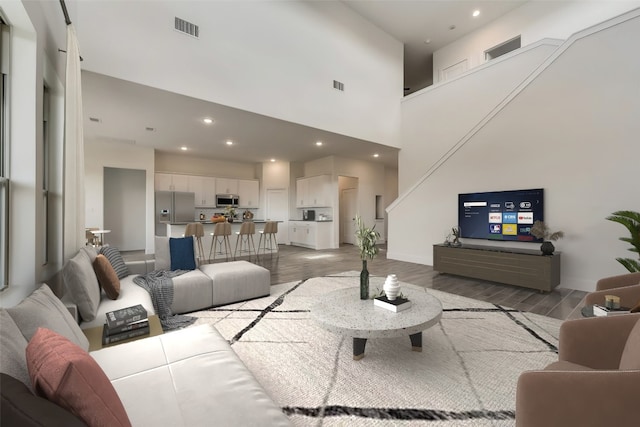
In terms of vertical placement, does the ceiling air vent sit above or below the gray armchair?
above

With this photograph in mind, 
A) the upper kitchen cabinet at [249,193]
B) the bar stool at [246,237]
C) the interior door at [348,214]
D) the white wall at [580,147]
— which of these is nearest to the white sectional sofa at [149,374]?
the bar stool at [246,237]

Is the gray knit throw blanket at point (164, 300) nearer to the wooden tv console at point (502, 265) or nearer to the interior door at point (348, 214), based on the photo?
the wooden tv console at point (502, 265)

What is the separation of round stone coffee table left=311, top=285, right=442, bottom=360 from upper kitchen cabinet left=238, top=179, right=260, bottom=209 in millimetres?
7743

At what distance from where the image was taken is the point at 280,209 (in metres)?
9.96

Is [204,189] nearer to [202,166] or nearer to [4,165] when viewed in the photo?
[202,166]

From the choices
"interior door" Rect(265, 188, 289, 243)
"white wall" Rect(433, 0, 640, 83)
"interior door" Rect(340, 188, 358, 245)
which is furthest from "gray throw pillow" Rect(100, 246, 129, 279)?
"white wall" Rect(433, 0, 640, 83)

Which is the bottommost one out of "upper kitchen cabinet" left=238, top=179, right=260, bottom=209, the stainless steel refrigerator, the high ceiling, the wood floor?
the wood floor

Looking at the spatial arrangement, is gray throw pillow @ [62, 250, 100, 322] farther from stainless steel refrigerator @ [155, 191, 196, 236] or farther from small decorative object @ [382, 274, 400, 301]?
stainless steel refrigerator @ [155, 191, 196, 236]

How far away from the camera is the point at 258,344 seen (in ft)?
7.99

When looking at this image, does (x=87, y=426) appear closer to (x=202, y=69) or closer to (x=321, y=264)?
(x=202, y=69)

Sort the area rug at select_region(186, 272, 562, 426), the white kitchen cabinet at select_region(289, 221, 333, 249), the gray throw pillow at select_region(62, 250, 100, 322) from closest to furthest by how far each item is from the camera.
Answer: the area rug at select_region(186, 272, 562, 426), the gray throw pillow at select_region(62, 250, 100, 322), the white kitchen cabinet at select_region(289, 221, 333, 249)

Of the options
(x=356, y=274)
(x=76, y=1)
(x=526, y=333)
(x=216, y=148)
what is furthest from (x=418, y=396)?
(x=216, y=148)

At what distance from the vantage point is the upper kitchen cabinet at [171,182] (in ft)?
26.6

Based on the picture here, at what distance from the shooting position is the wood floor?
3.45m
